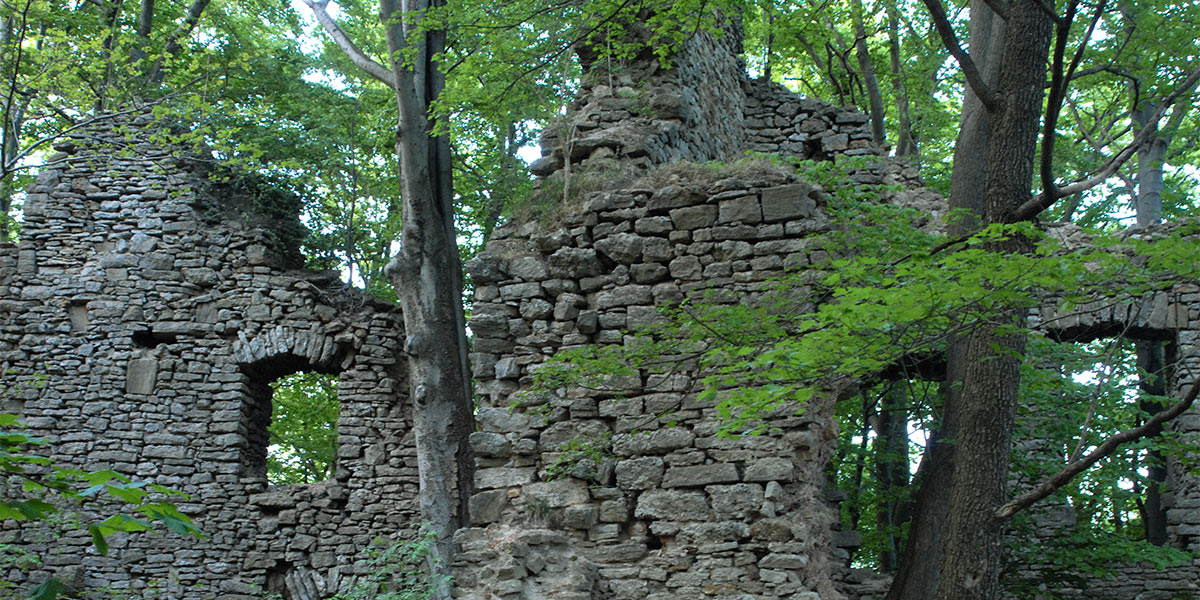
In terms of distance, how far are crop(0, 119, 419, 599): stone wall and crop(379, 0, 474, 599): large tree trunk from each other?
1.48 m

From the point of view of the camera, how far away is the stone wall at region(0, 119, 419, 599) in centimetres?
1065

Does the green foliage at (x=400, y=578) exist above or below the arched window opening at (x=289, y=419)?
below

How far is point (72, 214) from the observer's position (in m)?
11.7

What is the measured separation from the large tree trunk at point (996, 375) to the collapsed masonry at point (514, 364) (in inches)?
23.2

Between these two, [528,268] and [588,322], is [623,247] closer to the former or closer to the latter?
[588,322]

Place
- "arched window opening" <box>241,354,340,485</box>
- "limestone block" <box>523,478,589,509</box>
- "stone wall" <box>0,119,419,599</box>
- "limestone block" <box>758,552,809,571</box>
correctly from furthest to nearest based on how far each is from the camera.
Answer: "arched window opening" <box>241,354,340,485</box>, "stone wall" <box>0,119,419,599</box>, "limestone block" <box>523,478,589,509</box>, "limestone block" <box>758,552,809,571</box>

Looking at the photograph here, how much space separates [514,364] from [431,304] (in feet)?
12.5

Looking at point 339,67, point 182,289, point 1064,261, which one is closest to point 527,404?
point 1064,261

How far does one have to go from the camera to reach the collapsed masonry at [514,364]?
5.51 m

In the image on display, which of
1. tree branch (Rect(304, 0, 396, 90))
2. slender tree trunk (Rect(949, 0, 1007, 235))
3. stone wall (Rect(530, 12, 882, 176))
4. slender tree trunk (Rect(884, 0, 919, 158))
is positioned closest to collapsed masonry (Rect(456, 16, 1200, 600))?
stone wall (Rect(530, 12, 882, 176))

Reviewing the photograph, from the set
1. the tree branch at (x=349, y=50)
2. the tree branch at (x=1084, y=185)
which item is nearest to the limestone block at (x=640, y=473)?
the tree branch at (x=1084, y=185)

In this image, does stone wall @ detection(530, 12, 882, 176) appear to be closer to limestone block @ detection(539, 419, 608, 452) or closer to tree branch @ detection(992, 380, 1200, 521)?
limestone block @ detection(539, 419, 608, 452)

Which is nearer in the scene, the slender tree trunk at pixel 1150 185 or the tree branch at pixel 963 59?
the tree branch at pixel 963 59

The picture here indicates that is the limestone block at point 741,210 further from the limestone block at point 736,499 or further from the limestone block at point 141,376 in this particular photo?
the limestone block at point 141,376
